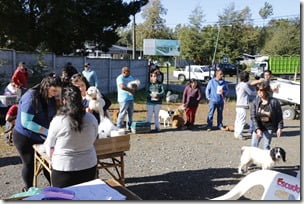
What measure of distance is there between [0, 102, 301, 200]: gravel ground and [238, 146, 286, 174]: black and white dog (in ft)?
0.84

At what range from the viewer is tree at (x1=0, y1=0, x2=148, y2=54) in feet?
52.4

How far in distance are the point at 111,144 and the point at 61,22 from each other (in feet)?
43.1

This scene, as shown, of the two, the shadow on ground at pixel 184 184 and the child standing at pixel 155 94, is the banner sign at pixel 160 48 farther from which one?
the shadow on ground at pixel 184 184

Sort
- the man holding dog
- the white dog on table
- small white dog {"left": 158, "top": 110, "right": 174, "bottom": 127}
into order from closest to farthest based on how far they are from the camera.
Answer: the white dog on table, the man holding dog, small white dog {"left": 158, "top": 110, "right": 174, "bottom": 127}

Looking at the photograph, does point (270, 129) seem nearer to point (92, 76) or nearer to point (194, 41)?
point (92, 76)

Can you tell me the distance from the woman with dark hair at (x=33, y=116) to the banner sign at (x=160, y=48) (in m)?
21.1

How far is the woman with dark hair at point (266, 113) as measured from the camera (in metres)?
5.53

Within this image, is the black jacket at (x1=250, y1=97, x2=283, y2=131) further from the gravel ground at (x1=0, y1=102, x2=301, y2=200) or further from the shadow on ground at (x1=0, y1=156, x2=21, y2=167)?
the shadow on ground at (x1=0, y1=156, x2=21, y2=167)

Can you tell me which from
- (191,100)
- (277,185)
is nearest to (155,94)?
(191,100)

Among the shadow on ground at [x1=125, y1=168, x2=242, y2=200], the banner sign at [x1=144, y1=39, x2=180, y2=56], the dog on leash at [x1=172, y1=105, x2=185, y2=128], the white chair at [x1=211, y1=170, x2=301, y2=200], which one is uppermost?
the banner sign at [x1=144, y1=39, x2=180, y2=56]

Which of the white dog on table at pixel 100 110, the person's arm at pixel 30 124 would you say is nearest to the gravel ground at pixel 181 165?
the white dog on table at pixel 100 110

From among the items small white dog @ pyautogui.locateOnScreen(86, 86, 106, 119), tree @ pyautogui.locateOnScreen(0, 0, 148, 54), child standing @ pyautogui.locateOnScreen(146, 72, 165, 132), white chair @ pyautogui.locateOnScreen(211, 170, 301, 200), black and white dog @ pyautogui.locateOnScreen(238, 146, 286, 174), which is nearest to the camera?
white chair @ pyautogui.locateOnScreen(211, 170, 301, 200)

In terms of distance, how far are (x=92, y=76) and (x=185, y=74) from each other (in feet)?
64.9

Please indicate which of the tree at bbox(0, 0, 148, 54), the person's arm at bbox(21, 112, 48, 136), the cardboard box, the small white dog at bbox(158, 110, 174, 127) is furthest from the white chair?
the tree at bbox(0, 0, 148, 54)
